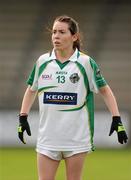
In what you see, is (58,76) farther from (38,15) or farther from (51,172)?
(38,15)

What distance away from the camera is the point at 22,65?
19.2 m

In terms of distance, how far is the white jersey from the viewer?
6.59 meters

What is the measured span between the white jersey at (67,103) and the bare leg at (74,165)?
0.08 m

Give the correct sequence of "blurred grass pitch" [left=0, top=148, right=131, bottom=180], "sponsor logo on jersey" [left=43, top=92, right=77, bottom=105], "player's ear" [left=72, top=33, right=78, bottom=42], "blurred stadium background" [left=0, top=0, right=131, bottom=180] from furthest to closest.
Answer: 1. "blurred stadium background" [left=0, top=0, right=131, bottom=180]
2. "blurred grass pitch" [left=0, top=148, right=131, bottom=180]
3. "player's ear" [left=72, top=33, right=78, bottom=42]
4. "sponsor logo on jersey" [left=43, top=92, right=77, bottom=105]

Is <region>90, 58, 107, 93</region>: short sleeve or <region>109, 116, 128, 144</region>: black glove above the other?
<region>90, 58, 107, 93</region>: short sleeve

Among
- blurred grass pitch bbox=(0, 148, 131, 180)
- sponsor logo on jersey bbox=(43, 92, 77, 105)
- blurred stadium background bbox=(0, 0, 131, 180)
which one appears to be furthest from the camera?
blurred stadium background bbox=(0, 0, 131, 180)

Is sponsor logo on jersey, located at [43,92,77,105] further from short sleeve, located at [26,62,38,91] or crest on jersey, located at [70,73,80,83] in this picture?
short sleeve, located at [26,62,38,91]

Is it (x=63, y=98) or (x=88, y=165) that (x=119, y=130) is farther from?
(x=88, y=165)

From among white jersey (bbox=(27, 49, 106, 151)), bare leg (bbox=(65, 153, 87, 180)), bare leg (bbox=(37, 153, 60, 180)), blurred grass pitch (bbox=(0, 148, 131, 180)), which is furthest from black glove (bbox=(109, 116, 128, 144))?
blurred grass pitch (bbox=(0, 148, 131, 180))

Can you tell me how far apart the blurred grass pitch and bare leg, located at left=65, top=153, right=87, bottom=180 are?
4321 millimetres

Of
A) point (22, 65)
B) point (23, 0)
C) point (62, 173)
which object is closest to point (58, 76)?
point (62, 173)

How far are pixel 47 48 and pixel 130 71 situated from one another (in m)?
2.27

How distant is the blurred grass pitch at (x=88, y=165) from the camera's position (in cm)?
1147

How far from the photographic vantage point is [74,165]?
6.62 metres
